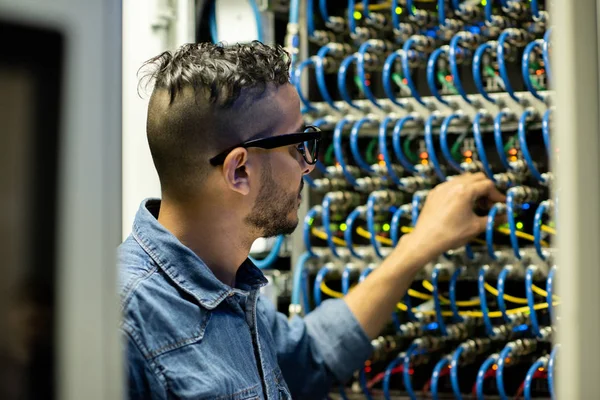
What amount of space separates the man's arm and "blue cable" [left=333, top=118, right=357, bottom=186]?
11.2 inches

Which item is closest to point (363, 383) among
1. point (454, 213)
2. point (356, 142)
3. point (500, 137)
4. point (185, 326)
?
point (454, 213)

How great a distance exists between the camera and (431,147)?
8.21 ft

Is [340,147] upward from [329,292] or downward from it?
upward

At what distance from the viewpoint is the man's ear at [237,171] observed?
1928 millimetres

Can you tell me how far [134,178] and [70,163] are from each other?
1.88 metres

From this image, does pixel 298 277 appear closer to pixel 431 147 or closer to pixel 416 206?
pixel 416 206

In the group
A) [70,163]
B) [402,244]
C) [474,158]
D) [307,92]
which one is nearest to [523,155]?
[474,158]

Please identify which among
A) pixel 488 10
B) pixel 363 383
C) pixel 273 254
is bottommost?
pixel 363 383

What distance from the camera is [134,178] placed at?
103 inches

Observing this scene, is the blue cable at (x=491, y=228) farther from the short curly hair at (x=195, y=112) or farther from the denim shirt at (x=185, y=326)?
the short curly hair at (x=195, y=112)

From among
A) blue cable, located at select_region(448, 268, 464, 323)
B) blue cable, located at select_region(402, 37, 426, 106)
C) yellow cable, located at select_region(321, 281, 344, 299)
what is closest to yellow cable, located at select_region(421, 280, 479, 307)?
blue cable, located at select_region(448, 268, 464, 323)

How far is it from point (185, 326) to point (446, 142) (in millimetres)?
1145

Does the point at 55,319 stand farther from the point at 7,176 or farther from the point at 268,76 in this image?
the point at 268,76

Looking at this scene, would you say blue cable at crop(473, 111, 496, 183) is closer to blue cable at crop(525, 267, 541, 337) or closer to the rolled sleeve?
blue cable at crop(525, 267, 541, 337)
